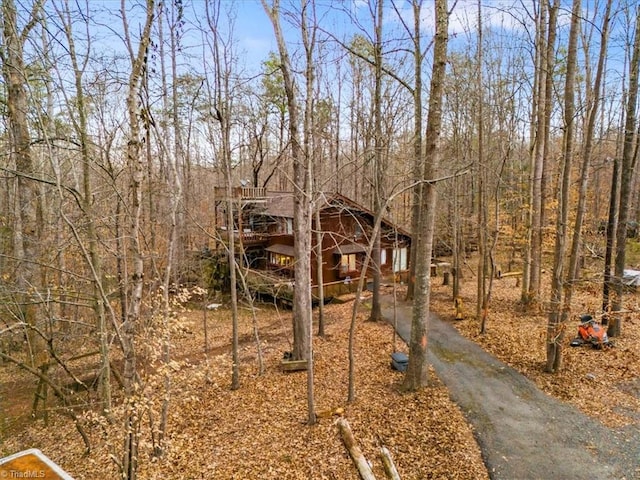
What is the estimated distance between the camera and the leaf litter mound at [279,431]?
5.91 m

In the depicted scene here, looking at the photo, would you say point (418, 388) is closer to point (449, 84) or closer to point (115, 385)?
point (115, 385)

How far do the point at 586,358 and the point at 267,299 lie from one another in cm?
1496

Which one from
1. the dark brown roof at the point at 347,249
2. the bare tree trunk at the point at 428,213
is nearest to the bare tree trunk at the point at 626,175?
the bare tree trunk at the point at 428,213

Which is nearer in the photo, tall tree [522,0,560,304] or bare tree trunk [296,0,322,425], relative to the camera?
bare tree trunk [296,0,322,425]

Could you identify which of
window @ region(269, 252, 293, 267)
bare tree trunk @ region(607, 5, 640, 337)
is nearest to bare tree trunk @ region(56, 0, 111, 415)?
bare tree trunk @ region(607, 5, 640, 337)

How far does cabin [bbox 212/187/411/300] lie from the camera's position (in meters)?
18.5

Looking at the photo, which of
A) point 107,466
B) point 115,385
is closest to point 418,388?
point 107,466

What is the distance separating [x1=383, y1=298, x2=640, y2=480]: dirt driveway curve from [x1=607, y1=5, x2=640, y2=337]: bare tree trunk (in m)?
3.68

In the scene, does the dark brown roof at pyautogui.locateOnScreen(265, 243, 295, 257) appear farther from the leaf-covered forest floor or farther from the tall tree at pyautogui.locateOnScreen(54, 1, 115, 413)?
A: the tall tree at pyautogui.locateOnScreen(54, 1, 115, 413)

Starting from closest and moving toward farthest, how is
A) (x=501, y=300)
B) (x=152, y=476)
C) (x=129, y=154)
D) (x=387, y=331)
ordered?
(x=129, y=154) < (x=152, y=476) < (x=387, y=331) < (x=501, y=300)

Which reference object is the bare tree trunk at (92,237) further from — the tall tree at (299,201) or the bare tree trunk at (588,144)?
the bare tree trunk at (588,144)

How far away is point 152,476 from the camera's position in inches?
237

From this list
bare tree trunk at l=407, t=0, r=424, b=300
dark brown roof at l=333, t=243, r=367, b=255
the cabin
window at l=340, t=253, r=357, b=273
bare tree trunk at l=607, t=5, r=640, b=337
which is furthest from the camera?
window at l=340, t=253, r=357, b=273

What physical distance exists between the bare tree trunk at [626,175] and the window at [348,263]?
462 inches
